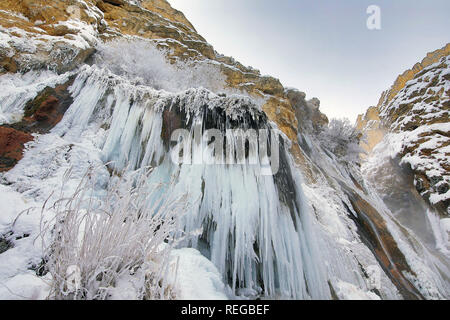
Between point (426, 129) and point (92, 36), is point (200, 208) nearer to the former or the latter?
point (92, 36)

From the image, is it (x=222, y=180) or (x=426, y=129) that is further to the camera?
(x=426, y=129)

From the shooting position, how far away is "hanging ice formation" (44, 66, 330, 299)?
2.52 m

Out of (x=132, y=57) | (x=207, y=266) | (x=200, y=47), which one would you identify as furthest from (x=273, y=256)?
(x=200, y=47)

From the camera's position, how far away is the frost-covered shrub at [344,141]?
35.8ft

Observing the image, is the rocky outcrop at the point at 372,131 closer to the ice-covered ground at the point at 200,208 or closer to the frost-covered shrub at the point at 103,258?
the ice-covered ground at the point at 200,208

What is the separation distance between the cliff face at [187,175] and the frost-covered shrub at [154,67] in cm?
15

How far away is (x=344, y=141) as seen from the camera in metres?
11.1

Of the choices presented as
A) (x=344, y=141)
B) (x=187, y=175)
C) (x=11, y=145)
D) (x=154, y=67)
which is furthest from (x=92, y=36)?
(x=344, y=141)

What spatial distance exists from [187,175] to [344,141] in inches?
434

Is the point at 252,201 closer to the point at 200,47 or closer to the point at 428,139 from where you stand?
the point at 200,47

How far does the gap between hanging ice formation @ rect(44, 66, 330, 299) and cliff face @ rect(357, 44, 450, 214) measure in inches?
359

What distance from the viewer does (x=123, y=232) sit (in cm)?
117

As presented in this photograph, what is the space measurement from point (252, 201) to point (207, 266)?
4.48 ft

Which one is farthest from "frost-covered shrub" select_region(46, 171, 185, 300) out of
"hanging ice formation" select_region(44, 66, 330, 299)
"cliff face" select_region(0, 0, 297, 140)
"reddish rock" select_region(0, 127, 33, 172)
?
"cliff face" select_region(0, 0, 297, 140)
